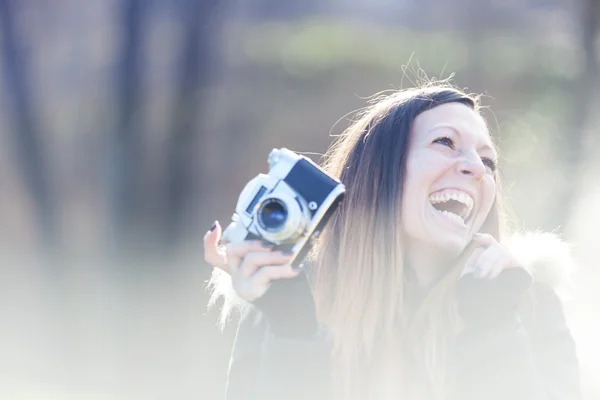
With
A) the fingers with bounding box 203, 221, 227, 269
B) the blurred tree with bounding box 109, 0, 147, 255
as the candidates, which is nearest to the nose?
the fingers with bounding box 203, 221, 227, 269

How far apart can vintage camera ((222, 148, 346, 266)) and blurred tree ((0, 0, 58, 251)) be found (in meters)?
4.09

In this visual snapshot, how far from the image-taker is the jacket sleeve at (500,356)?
206 centimetres

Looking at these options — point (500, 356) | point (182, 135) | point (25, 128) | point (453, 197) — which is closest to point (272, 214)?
point (453, 197)

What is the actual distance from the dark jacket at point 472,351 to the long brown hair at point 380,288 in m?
0.09

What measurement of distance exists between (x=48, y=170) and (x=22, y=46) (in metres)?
0.89

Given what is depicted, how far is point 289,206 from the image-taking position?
1.81 metres

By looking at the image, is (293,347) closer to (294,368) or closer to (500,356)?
(294,368)

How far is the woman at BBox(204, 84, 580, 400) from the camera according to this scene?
2066 mm

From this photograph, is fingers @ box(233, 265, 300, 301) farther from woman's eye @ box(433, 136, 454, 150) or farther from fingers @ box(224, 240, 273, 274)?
woman's eye @ box(433, 136, 454, 150)

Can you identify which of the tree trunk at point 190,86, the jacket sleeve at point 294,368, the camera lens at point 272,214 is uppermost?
the tree trunk at point 190,86

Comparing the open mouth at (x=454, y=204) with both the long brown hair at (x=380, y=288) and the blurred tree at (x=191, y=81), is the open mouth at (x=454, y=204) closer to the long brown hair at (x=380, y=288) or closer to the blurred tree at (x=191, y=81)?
the long brown hair at (x=380, y=288)

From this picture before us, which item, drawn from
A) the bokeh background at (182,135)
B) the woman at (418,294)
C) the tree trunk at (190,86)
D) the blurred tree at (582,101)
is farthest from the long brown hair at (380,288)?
the blurred tree at (582,101)

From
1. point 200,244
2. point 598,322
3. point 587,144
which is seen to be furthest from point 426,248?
point 587,144

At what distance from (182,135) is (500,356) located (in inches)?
182
